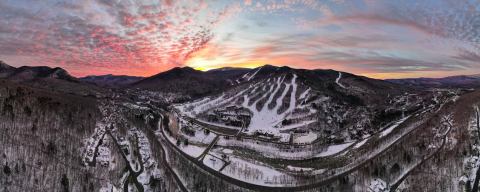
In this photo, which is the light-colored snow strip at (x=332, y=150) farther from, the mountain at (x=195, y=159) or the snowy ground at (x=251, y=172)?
the snowy ground at (x=251, y=172)

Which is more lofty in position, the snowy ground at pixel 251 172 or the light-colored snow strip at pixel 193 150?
the light-colored snow strip at pixel 193 150

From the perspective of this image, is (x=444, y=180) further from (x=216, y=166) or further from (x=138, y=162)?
(x=138, y=162)

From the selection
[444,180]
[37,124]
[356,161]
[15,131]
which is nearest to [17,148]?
[15,131]

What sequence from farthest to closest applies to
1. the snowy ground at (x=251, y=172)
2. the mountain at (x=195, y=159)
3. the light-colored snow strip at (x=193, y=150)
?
the light-colored snow strip at (x=193, y=150)
the snowy ground at (x=251, y=172)
the mountain at (x=195, y=159)

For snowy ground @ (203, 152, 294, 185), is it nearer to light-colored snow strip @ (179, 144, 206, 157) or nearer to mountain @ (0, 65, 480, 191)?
mountain @ (0, 65, 480, 191)

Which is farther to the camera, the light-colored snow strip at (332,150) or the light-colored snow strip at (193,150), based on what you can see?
the light-colored snow strip at (332,150)

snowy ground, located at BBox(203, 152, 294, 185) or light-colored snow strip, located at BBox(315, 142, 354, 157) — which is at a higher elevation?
light-colored snow strip, located at BBox(315, 142, 354, 157)

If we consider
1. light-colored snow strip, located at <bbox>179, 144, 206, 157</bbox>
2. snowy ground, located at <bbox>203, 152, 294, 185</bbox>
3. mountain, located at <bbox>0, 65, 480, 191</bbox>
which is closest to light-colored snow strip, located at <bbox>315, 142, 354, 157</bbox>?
mountain, located at <bbox>0, 65, 480, 191</bbox>

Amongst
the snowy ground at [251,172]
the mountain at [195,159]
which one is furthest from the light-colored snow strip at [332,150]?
the snowy ground at [251,172]

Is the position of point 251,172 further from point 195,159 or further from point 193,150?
point 193,150

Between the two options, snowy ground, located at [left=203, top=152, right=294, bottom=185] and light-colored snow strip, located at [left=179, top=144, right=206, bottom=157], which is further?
light-colored snow strip, located at [left=179, top=144, right=206, bottom=157]

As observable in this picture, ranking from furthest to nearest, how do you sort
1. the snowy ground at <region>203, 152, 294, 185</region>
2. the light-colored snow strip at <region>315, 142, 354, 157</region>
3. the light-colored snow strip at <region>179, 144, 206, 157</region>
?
the light-colored snow strip at <region>315, 142, 354, 157</region>, the light-colored snow strip at <region>179, 144, 206, 157</region>, the snowy ground at <region>203, 152, 294, 185</region>

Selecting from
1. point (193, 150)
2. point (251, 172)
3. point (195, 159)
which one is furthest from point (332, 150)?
point (195, 159)
